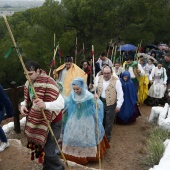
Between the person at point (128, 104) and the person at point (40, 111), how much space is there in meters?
3.21

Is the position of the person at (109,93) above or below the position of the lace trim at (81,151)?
above

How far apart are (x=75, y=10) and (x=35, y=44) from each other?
2.59 m

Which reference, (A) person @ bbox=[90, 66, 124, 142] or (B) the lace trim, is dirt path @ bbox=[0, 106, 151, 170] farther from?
(A) person @ bbox=[90, 66, 124, 142]

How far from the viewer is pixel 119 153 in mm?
5062

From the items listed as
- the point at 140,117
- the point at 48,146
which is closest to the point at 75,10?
the point at 140,117

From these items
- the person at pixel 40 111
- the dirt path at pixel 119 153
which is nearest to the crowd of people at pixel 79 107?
the person at pixel 40 111

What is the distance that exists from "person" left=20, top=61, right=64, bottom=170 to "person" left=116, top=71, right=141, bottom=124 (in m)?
3.21

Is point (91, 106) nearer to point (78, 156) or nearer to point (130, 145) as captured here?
point (78, 156)

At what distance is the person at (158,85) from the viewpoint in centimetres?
780

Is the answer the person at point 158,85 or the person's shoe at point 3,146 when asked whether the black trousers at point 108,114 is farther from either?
the person at point 158,85

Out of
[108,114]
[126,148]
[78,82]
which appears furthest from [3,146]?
[126,148]

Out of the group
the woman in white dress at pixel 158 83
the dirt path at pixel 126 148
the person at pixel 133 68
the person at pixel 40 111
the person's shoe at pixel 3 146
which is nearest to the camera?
the person at pixel 40 111

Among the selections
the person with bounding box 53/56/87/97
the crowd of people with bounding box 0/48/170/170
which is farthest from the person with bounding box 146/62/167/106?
the person with bounding box 53/56/87/97

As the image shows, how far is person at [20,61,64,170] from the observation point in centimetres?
303
